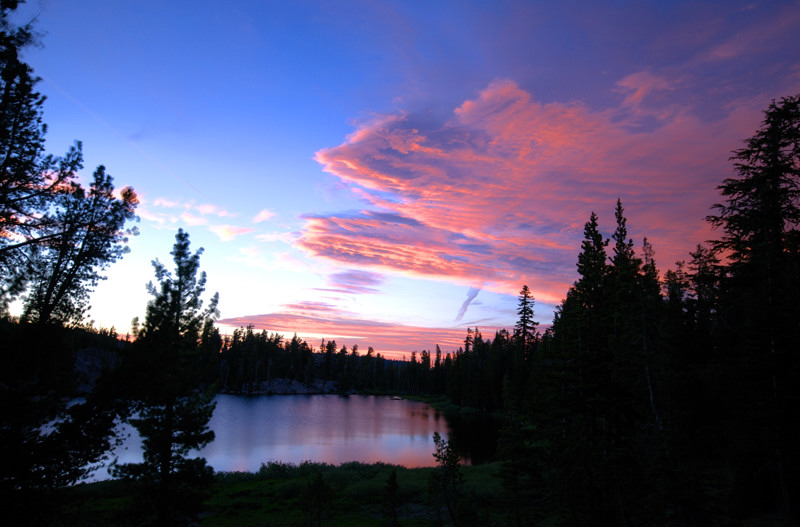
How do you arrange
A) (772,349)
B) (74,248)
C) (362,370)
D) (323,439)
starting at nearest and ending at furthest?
(74,248)
(772,349)
(323,439)
(362,370)

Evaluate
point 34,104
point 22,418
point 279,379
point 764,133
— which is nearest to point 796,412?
point 764,133

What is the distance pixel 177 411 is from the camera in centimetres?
1744

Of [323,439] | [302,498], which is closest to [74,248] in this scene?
[302,498]

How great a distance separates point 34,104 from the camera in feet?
32.0

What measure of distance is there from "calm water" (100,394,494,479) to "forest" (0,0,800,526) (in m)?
20.5

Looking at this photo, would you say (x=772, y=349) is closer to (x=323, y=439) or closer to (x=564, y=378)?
(x=564, y=378)

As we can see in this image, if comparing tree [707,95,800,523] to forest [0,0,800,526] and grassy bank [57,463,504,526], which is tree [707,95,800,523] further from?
grassy bank [57,463,504,526]

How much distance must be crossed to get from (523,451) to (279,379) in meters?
142

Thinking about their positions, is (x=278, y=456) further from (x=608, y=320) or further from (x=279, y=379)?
(x=279, y=379)

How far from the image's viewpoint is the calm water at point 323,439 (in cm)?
3969

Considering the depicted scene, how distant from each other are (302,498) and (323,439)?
34.2 meters

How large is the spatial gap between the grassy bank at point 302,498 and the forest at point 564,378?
291cm

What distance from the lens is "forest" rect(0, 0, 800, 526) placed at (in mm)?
9648

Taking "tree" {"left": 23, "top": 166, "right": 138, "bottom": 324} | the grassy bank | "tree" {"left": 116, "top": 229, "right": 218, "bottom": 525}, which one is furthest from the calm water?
"tree" {"left": 23, "top": 166, "right": 138, "bottom": 324}
